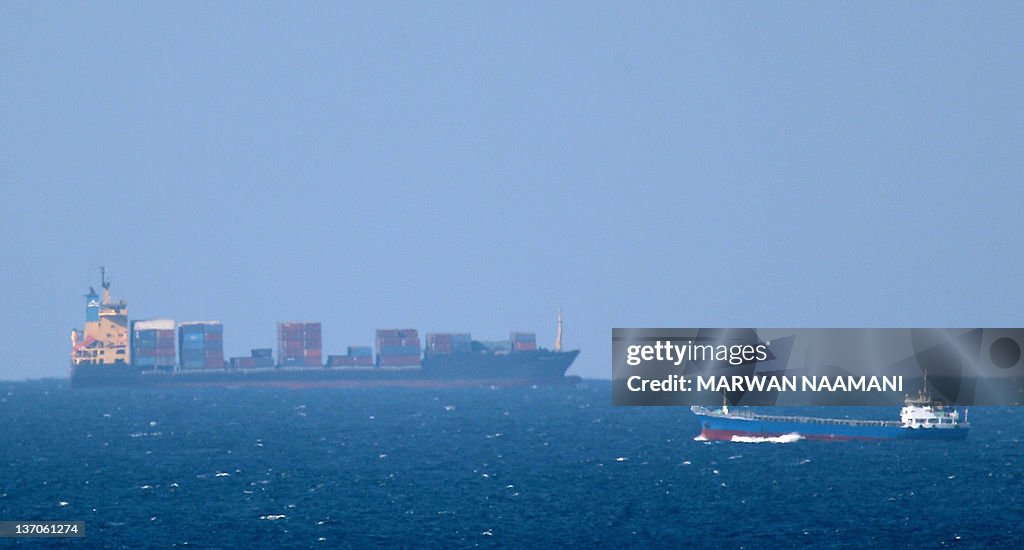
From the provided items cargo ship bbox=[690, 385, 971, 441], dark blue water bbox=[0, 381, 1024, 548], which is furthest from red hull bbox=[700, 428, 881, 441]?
dark blue water bbox=[0, 381, 1024, 548]

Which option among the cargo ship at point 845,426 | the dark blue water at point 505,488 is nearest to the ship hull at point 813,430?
the cargo ship at point 845,426

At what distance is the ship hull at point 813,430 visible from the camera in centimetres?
9981

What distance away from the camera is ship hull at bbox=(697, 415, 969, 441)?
327ft

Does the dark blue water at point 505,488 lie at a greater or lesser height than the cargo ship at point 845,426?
lesser

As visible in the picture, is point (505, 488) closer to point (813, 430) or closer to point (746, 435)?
point (746, 435)

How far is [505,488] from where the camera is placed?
7450 centimetres

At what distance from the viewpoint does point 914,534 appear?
189 feet

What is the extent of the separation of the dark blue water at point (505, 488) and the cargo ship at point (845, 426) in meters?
1.06

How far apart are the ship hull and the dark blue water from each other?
96cm

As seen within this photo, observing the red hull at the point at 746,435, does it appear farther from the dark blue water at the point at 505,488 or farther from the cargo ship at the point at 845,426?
the dark blue water at the point at 505,488

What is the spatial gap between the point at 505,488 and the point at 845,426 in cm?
3588

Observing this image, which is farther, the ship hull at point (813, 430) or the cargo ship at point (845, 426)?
the ship hull at point (813, 430)

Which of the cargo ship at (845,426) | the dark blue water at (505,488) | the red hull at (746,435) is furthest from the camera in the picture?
the red hull at (746,435)

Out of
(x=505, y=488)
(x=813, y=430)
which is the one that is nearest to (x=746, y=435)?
(x=813, y=430)
